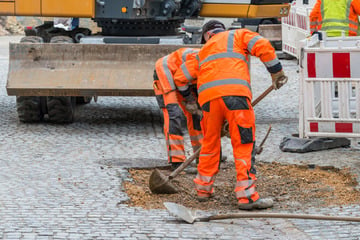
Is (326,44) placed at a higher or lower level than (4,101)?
higher

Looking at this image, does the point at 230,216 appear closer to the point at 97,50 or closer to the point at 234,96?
the point at 234,96

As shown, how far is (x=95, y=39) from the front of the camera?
12.8 metres

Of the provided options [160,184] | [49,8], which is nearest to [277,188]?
[160,184]

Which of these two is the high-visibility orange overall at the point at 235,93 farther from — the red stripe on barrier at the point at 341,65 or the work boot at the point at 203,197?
the red stripe on barrier at the point at 341,65

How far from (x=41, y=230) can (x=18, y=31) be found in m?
27.4

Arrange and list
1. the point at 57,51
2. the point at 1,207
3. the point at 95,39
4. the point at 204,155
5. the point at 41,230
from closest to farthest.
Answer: the point at 41,230
the point at 1,207
the point at 204,155
the point at 57,51
the point at 95,39

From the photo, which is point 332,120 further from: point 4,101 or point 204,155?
point 4,101

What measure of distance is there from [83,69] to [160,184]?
171 inches

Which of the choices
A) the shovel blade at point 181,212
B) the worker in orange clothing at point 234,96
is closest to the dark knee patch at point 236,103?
the worker in orange clothing at point 234,96

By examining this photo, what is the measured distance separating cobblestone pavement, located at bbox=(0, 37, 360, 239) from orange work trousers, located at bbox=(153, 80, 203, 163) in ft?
1.35

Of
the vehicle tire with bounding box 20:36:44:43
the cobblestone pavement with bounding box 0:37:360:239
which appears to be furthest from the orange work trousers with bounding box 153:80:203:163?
the vehicle tire with bounding box 20:36:44:43

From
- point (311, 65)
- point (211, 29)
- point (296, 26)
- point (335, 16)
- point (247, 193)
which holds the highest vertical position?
point (211, 29)

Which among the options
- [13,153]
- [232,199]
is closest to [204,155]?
[232,199]

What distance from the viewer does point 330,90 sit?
9078mm
